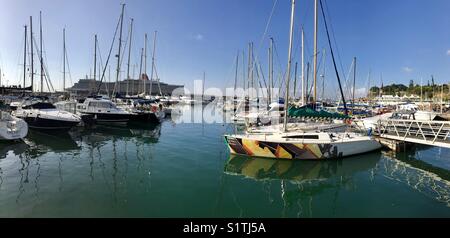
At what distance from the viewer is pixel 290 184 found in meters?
11.7

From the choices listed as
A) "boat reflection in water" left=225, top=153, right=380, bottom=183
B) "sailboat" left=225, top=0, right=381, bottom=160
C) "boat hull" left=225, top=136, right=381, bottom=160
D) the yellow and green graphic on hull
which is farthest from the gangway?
the yellow and green graphic on hull

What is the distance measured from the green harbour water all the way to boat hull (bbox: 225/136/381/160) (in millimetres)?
522

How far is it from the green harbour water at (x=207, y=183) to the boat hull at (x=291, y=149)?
522mm

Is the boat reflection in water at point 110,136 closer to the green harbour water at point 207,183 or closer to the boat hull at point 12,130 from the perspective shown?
the green harbour water at point 207,183

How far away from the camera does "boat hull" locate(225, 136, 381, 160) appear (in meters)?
15.2

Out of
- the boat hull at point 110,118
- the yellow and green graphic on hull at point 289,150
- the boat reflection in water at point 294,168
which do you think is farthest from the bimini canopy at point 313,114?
the boat hull at point 110,118

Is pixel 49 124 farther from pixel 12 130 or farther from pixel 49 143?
pixel 12 130

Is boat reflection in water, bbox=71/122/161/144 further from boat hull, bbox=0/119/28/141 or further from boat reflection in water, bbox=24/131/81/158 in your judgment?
boat hull, bbox=0/119/28/141

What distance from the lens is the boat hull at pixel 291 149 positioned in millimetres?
15227

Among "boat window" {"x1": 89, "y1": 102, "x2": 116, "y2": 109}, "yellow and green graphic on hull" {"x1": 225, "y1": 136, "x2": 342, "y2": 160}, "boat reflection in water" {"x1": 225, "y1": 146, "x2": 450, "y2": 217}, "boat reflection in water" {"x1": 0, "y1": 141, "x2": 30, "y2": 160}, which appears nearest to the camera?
"boat reflection in water" {"x1": 225, "y1": 146, "x2": 450, "y2": 217}

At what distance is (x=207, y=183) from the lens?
37.5 feet
